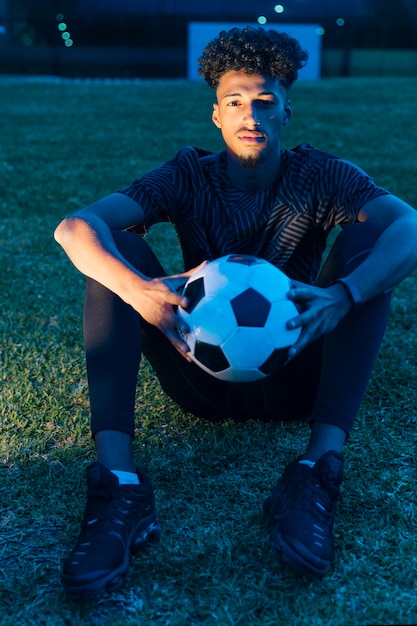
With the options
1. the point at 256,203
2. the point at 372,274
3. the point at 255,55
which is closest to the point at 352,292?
the point at 372,274

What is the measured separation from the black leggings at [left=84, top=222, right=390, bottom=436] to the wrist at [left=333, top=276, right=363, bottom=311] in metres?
0.07

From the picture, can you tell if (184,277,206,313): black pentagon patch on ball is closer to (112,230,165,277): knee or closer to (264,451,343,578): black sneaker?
(112,230,165,277): knee

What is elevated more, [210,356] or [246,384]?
[210,356]

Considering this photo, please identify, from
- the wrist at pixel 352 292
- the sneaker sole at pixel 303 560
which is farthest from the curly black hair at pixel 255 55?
the sneaker sole at pixel 303 560

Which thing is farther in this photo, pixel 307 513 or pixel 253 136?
pixel 253 136

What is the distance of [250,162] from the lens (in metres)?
2.34

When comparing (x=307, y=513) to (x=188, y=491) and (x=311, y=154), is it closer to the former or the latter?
(x=188, y=491)

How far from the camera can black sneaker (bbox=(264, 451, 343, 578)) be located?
1.78 meters

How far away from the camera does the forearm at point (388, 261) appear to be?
79.0 inches

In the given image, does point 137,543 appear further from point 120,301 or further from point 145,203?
point 145,203

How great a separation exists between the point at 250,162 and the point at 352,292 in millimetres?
629

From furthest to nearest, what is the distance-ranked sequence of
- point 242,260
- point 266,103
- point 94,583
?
point 266,103, point 242,260, point 94,583

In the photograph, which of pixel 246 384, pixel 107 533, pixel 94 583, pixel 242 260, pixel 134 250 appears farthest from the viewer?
pixel 246 384

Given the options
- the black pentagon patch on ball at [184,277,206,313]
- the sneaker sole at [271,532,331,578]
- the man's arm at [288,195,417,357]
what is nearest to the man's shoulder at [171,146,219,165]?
the man's arm at [288,195,417,357]
